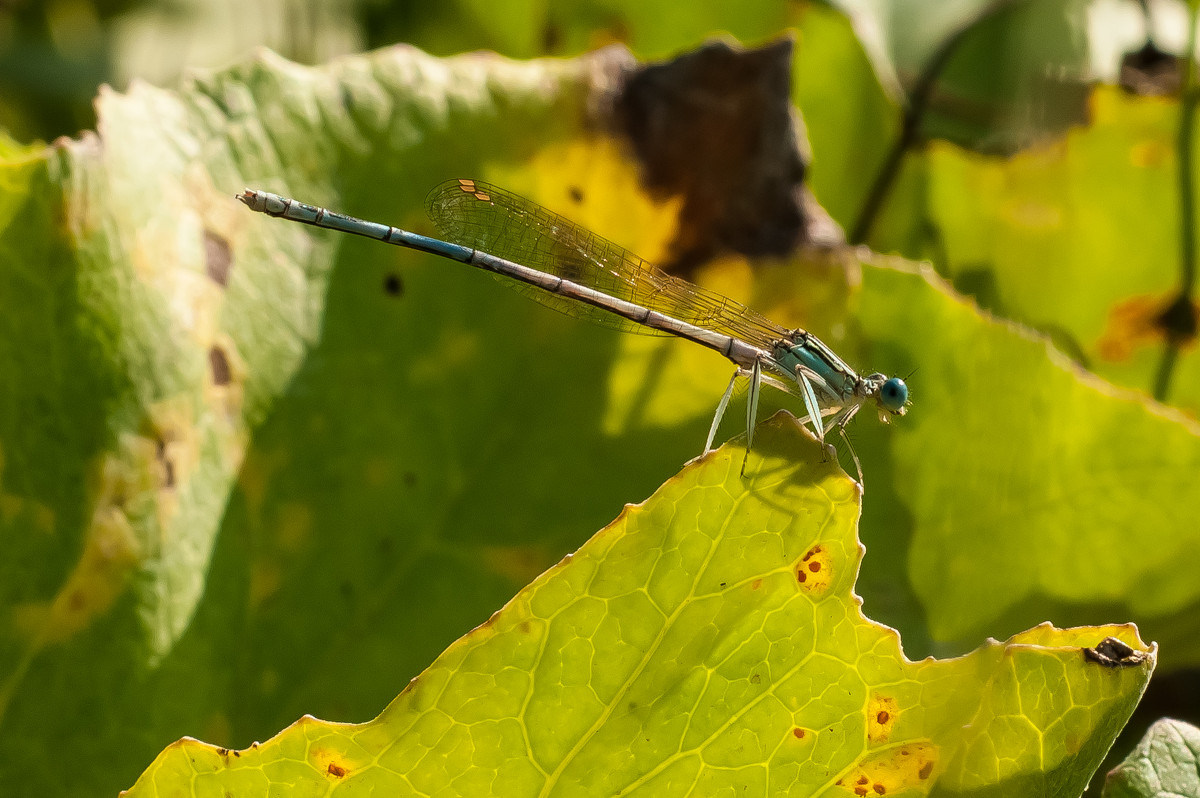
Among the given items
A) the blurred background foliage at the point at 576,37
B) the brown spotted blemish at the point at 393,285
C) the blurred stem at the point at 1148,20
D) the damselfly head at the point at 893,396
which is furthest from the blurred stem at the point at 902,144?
the brown spotted blemish at the point at 393,285

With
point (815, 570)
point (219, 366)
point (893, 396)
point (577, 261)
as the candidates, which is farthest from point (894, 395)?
point (219, 366)

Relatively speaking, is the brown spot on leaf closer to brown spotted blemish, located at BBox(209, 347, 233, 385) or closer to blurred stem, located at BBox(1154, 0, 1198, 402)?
brown spotted blemish, located at BBox(209, 347, 233, 385)

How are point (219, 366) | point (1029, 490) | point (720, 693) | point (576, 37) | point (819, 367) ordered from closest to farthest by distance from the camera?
1. point (720, 693)
2. point (219, 366)
3. point (1029, 490)
4. point (819, 367)
5. point (576, 37)

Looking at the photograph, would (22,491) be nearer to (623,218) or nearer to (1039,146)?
(623,218)

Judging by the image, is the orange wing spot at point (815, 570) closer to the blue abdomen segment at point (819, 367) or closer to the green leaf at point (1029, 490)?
the green leaf at point (1029, 490)

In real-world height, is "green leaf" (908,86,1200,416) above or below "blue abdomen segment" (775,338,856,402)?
above

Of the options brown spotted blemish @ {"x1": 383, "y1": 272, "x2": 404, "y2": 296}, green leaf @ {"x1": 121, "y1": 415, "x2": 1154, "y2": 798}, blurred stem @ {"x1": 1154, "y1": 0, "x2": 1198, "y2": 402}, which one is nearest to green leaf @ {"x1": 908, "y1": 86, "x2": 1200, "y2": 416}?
blurred stem @ {"x1": 1154, "y1": 0, "x2": 1198, "y2": 402}

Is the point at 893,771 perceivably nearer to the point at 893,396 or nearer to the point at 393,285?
the point at 893,396
